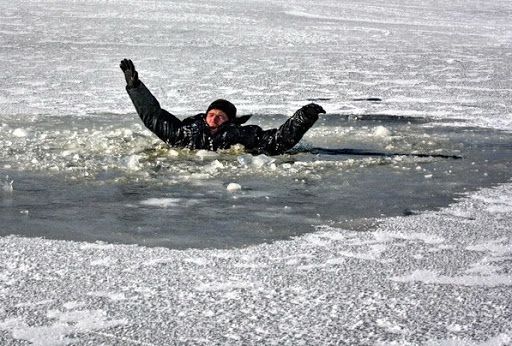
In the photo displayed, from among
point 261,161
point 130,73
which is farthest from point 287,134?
point 130,73

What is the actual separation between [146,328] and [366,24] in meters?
23.6

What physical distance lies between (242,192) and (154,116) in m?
1.94

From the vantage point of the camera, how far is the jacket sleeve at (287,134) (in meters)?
7.38

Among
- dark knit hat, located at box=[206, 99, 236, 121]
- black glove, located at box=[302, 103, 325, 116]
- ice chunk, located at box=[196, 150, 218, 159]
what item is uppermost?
black glove, located at box=[302, 103, 325, 116]

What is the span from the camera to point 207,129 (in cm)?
786

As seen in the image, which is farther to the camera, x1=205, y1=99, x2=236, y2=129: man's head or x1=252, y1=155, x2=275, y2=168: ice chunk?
x1=205, y1=99, x2=236, y2=129: man's head

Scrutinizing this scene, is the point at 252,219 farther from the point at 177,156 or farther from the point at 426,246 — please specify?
the point at 177,156

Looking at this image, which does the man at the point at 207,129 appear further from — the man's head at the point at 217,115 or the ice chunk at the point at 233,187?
the ice chunk at the point at 233,187

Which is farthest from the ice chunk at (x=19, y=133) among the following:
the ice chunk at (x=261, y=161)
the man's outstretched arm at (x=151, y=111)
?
the ice chunk at (x=261, y=161)

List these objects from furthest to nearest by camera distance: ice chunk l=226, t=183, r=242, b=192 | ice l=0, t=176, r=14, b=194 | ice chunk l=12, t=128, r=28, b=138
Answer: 1. ice chunk l=12, t=128, r=28, b=138
2. ice chunk l=226, t=183, r=242, b=192
3. ice l=0, t=176, r=14, b=194

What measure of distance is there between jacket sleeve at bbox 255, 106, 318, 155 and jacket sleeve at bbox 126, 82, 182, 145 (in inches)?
29.7

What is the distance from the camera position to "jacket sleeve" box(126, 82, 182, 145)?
7895mm

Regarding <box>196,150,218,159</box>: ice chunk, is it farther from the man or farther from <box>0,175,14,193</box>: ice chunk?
<box>0,175,14,193</box>: ice chunk

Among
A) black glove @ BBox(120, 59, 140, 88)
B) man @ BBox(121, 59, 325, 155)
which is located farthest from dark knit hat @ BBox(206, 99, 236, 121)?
black glove @ BBox(120, 59, 140, 88)
